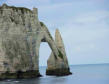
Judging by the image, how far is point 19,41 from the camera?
66.9 metres

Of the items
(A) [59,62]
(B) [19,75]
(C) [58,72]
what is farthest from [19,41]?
(C) [58,72]

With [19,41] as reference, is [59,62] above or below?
below

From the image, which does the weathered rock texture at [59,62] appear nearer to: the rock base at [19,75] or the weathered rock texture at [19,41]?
the weathered rock texture at [19,41]

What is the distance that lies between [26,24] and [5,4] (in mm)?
6771

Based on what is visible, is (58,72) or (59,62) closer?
(59,62)

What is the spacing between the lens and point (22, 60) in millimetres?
66625

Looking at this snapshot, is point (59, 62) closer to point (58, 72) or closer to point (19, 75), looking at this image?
point (58, 72)

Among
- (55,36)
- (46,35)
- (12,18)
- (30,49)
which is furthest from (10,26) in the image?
(55,36)

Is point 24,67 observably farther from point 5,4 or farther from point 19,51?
point 5,4

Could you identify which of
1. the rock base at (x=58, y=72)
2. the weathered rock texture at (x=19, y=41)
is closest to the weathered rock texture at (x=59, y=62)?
the rock base at (x=58, y=72)

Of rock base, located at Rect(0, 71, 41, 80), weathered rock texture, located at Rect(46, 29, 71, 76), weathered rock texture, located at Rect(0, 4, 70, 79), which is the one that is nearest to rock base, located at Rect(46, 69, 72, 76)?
weathered rock texture, located at Rect(46, 29, 71, 76)

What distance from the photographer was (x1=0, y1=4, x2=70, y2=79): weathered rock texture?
6469cm

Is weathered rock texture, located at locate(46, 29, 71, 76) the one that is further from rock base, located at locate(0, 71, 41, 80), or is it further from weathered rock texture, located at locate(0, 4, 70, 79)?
rock base, located at locate(0, 71, 41, 80)

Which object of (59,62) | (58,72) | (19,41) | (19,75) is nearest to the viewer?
(19,75)
